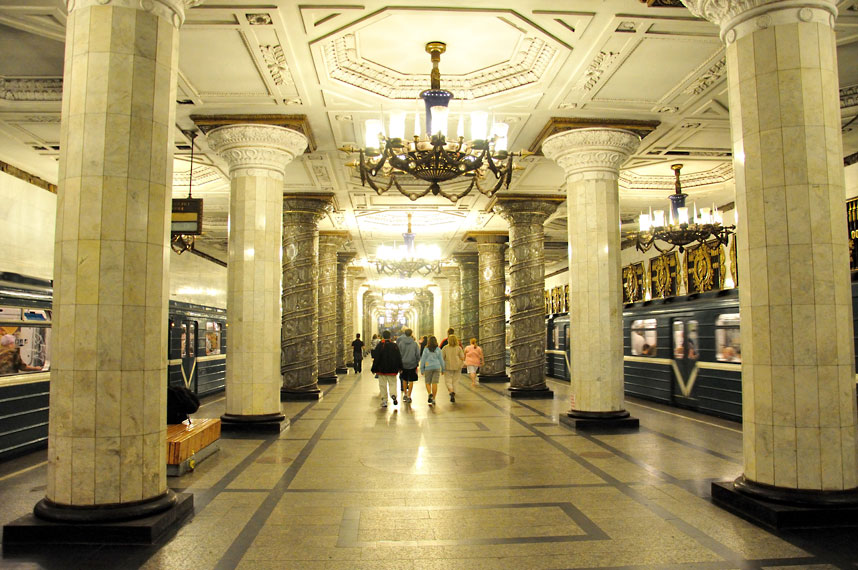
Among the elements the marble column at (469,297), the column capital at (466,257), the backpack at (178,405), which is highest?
the column capital at (466,257)

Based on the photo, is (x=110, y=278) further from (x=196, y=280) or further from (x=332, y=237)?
(x=332, y=237)

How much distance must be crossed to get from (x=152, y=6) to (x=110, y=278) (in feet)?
6.53

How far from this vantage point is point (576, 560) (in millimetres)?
3641

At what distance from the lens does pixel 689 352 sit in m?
11.0

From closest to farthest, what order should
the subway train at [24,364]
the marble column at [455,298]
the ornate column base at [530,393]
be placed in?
1. the subway train at [24,364]
2. the ornate column base at [530,393]
3. the marble column at [455,298]

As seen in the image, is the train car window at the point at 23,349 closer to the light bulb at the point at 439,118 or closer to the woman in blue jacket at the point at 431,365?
the light bulb at the point at 439,118

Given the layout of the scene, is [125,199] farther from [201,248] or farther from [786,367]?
[201,248]

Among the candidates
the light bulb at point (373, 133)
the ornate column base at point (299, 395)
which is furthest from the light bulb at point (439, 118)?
the ornate column base at point (299, 395)

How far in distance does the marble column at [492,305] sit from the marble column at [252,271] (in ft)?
28.8

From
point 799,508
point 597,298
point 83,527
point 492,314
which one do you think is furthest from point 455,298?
point 83,527

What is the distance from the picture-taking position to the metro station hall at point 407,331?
13.0ft

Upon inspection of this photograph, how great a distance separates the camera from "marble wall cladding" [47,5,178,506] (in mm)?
3918

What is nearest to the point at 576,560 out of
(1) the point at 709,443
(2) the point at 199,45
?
(1) the point at 709,443

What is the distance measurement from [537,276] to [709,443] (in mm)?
6288
